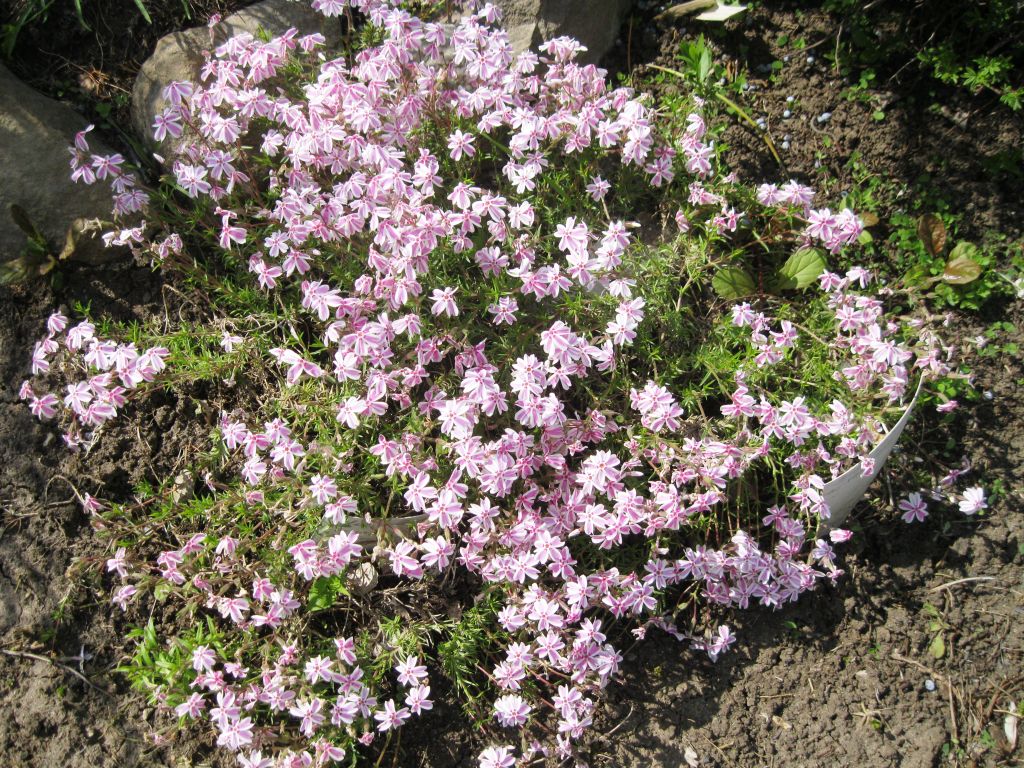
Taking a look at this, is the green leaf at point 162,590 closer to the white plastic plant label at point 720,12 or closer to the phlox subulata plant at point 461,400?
the phlox subulata plant at point 461,400

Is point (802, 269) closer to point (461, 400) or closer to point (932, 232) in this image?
point (932, 232)

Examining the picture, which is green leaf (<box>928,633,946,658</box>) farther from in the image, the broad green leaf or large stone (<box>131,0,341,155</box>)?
large stone (<box>131,0,341,155</box>)

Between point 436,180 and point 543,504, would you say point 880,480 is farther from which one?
point 436,180

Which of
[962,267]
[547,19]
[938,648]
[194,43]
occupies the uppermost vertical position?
[194,43]

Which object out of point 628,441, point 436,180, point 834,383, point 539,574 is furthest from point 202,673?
point 834,383

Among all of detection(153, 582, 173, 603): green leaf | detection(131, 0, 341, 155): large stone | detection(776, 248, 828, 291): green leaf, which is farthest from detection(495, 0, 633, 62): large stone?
detection(153, 582, 173, 603): green leaf

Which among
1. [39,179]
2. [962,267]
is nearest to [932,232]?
[962,267]
